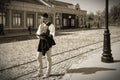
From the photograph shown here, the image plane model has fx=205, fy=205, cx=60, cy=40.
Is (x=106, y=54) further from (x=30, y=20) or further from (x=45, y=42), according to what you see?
(x=30, y=20)

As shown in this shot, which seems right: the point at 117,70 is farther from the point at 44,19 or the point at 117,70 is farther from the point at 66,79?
the point at 44,19

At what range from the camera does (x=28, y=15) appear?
1184 inches

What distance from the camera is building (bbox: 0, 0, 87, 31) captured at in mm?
25906

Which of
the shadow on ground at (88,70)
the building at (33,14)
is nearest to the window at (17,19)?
the building at (33,14)

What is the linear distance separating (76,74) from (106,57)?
84.2 inches

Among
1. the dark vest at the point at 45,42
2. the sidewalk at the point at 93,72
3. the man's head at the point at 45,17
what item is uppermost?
the man's head at the point at 45,17

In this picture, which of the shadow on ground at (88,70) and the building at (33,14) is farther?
the building at (33,14)

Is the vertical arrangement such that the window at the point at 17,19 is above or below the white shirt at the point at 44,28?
above

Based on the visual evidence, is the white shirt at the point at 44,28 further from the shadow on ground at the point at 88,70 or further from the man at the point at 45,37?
the shadow on ground at the point at 88,70

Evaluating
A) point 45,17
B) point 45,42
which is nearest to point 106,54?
point 45,42

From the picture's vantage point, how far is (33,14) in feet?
102

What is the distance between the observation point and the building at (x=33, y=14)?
25.9m

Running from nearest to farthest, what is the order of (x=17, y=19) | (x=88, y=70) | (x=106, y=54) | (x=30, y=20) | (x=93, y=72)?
(x=93, y=72) < (x=88, y=70) < (x=106, y=54) < (x=17, y=19) < (x=30, y=20)

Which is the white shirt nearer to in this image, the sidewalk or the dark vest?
the dark vest
